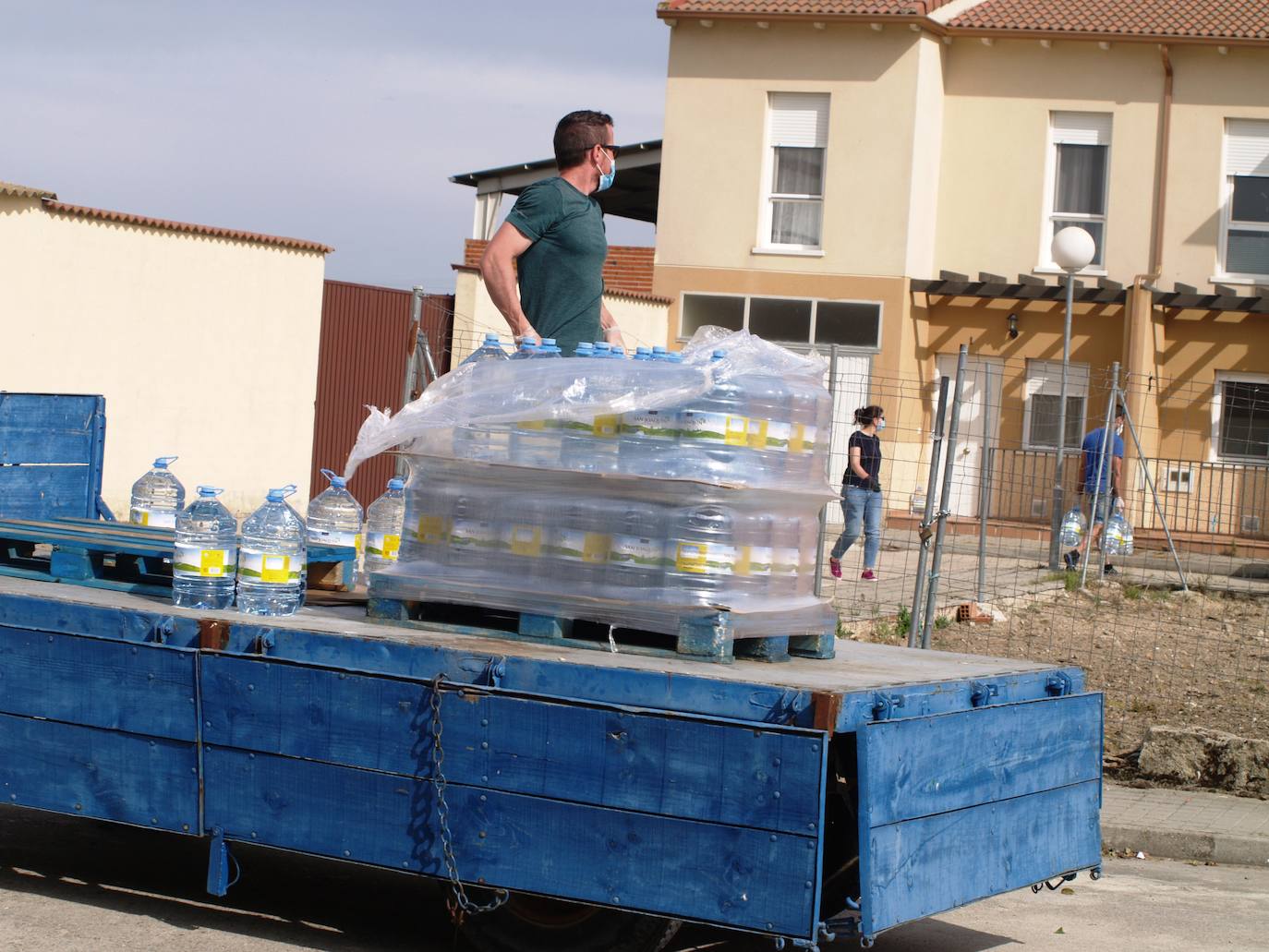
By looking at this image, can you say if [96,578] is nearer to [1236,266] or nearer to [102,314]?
[102,314]

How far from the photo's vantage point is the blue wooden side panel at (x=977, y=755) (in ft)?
15.6

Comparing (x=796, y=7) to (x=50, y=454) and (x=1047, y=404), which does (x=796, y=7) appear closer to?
(x=1047, y=404)

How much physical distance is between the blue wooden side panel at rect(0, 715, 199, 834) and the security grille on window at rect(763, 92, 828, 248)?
20011 mm

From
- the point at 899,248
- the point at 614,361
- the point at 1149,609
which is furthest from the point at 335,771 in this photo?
the point at 899,248

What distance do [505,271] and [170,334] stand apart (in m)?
12.0

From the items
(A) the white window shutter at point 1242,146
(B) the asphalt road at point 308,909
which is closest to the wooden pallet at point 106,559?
(B) the asphalt road at point 308,909

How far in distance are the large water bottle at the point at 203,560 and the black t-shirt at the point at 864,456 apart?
29.1 ft

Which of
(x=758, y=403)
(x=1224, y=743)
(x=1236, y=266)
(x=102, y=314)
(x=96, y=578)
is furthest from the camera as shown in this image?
(x=1236, y=266)

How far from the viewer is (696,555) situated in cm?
548

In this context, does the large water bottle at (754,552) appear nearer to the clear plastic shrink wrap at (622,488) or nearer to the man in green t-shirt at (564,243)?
the clear plastic shrink wrap at (622,488)

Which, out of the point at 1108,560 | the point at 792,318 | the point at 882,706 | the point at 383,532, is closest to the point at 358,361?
the point at 792,318

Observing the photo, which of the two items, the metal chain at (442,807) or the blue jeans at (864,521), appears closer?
the metal chain at (442,807)

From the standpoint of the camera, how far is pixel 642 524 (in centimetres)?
553

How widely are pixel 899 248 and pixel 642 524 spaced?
19.3 meters
